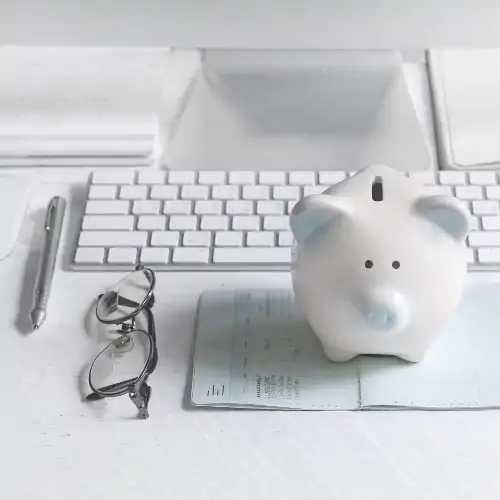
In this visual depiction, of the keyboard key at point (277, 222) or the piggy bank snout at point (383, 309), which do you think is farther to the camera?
the keyboard key at point (277, 222)

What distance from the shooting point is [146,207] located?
583mm

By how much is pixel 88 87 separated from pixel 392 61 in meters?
0.28

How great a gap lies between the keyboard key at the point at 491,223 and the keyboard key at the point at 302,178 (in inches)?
5.4

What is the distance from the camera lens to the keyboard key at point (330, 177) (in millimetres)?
592

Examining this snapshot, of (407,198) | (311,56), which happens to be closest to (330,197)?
(407,198)

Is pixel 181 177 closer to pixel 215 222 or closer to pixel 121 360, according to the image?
pixel 215 222

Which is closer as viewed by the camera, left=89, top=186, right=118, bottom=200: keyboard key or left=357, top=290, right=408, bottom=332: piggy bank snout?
left=357, top=290, right=408, bottom=332: piggy bank snout

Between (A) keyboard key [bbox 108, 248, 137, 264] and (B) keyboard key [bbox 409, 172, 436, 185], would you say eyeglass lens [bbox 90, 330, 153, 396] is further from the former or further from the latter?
(B) keyboard key [bbox 409, 172, 436, 185]

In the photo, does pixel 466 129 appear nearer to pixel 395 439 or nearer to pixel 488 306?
pixel 488 306

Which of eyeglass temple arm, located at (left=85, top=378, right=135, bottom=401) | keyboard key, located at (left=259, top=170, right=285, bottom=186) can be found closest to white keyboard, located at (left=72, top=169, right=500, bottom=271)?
keyboard key, located at (left=259, top=170, right=285, bottom=186)

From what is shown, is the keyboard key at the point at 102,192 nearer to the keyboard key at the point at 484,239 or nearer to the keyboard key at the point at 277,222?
the keyboard key at the point at 277,222

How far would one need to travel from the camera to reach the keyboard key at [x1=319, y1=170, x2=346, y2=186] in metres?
0.59

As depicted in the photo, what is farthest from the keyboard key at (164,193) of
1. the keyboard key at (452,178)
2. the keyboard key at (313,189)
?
the keyboard key at (452,178)

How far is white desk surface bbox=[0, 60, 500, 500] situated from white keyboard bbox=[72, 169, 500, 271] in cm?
7
